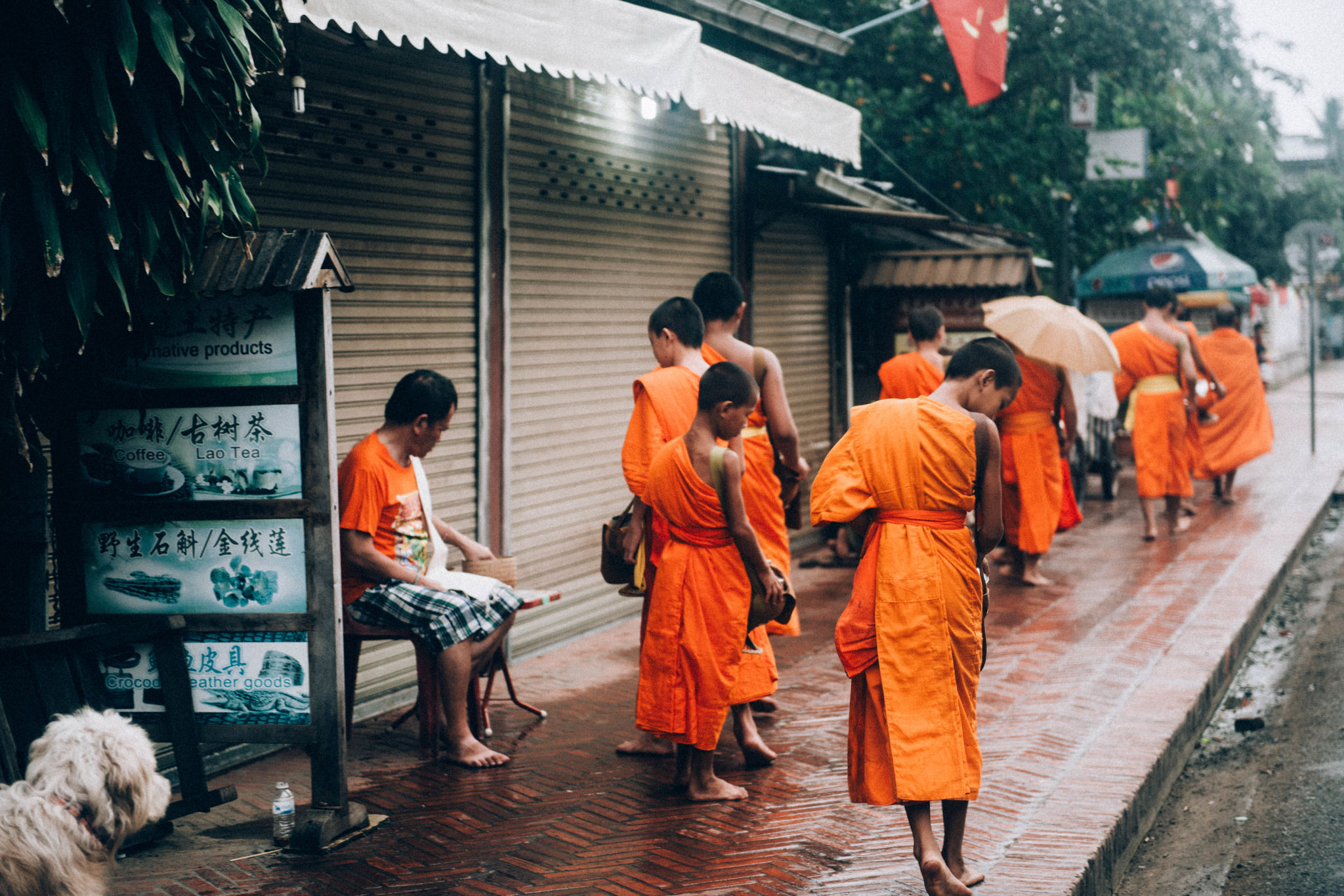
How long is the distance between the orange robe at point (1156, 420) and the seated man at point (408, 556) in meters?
7.11

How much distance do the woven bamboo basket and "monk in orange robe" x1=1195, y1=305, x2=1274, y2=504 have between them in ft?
29.7

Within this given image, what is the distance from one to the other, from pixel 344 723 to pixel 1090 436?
10079mm

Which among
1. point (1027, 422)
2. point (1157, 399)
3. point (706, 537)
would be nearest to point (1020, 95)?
point (1157, 399)

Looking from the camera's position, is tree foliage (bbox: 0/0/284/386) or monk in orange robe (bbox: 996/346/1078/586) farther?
monk in orange robe (bbox: 996/346/1078/586)

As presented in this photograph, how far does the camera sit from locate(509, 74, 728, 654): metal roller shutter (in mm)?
7148

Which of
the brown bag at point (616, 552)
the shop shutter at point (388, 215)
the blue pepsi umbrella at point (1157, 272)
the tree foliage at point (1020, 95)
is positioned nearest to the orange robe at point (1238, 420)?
the tree foliage at point (1020, 95)

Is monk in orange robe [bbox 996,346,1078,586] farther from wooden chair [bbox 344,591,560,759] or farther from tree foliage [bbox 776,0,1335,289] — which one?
tree foliage [bbox 776,0,1335,289]

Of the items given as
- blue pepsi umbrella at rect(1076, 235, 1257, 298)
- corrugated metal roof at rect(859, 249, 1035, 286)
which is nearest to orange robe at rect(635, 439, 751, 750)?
corrugated metal roof at rect(859, 249, 1035, 286)

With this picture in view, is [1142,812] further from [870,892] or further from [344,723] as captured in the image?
[344,723]

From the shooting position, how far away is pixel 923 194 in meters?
13.4

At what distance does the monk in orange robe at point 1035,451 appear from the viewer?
8.80 meters

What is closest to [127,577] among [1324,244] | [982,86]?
[982,86]

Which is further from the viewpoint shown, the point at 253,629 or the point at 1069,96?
the point at 1069,96

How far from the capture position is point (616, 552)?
211 inches
